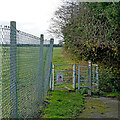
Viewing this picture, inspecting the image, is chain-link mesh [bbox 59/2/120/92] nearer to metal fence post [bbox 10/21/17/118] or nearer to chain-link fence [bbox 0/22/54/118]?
chain-link fence [bbox 0/22/54/118]

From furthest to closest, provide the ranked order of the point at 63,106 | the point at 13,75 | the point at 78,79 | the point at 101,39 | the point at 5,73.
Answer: the point at 101,39, the point at 78,79, the point at 63,106, the point at 13,75, the point at 5,73

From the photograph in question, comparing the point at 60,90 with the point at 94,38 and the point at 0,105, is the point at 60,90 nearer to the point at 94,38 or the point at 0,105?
the point at 94,38

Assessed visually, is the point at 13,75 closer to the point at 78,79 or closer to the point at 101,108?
the point at 101,108

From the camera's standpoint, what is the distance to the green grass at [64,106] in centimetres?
586

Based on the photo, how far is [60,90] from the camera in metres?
9.52

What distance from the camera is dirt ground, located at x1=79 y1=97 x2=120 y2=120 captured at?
242 inches

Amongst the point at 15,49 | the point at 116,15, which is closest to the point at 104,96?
the point at 116,15

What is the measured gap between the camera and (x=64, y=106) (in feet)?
22.3

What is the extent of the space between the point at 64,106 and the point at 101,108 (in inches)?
47.3

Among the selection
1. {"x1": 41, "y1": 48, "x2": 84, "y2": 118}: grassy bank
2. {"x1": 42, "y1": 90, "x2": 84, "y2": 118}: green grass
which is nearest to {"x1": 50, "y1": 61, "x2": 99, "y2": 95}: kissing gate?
{"x1": 41, "y1": 48, "x2": 84, "y2": 118}: grassy bank

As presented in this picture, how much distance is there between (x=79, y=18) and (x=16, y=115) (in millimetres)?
8596

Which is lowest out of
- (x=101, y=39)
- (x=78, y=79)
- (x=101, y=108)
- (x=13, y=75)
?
(x=101, y=108)

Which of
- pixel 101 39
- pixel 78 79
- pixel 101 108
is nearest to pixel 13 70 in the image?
pixel 101 108

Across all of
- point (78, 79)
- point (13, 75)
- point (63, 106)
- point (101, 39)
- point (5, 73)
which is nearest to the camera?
point (5, 73)
